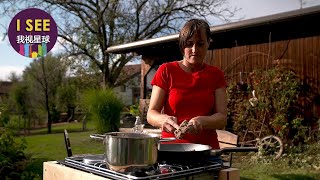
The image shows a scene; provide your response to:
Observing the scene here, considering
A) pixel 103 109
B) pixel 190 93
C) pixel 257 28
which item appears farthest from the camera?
pixel 103 109

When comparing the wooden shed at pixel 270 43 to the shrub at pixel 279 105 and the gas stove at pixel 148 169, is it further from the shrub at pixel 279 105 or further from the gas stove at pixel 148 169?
the gas stove at pixel 148 169

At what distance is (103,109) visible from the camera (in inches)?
404

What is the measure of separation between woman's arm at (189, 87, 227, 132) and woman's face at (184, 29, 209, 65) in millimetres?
205

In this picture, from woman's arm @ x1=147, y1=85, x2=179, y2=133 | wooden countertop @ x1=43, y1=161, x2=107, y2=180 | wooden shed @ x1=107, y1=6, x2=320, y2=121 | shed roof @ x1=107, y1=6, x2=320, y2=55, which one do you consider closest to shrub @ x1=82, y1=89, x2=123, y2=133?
shed roof @ x1=107, y1=6, x2=320, y2=55

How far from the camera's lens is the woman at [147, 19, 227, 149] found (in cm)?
185

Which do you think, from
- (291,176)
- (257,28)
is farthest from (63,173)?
(257,28)

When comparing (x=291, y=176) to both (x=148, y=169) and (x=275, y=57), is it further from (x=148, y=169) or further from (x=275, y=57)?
(x=148, y=169)

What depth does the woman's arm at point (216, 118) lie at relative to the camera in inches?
65.9

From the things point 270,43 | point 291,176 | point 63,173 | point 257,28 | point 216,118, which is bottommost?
point 291,176

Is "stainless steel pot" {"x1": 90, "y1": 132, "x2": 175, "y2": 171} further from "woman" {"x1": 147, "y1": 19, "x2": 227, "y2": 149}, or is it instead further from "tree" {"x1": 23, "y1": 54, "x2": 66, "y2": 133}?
"tree" {"x1": 23, "y1": 54, "x2": 66, "y2": 133}

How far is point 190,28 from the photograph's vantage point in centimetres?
185

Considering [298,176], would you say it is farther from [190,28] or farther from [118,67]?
[118,67]

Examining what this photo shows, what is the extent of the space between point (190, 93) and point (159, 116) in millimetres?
220

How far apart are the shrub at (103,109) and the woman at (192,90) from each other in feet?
27.3
